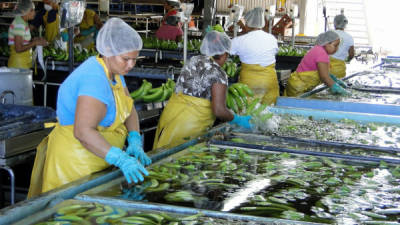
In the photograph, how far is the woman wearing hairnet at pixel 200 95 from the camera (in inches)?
157

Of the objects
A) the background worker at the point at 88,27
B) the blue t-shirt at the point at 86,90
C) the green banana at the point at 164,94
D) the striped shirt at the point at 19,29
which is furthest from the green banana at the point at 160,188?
the background worker at the point at 88,27

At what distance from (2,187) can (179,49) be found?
498 centimetres

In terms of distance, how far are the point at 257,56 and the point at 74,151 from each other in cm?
352

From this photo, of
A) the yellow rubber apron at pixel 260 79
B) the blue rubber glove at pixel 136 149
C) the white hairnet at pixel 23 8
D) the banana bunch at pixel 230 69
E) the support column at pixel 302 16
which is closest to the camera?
the blue rubber glove at pixel 136 149

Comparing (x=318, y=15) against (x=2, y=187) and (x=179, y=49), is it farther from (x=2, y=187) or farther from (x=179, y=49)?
(x=2, y=187)

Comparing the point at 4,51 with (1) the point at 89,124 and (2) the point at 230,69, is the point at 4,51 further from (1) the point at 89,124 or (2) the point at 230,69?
(1) the point at 89,124

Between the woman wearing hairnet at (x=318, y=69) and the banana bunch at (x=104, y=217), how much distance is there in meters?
3.91

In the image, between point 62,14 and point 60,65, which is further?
point 60,65

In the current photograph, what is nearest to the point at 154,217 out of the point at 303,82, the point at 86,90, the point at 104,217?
the point at 104,217

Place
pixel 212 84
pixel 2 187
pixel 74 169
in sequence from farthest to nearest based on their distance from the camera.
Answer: pixel 212 84
pixel 2 187
pixel 74 169

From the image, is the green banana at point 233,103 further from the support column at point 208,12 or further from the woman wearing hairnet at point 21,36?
the support column at point 208,12

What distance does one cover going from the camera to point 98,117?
2539mm

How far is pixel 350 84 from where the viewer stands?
238 inches

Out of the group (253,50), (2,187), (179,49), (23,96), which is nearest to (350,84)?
(253,50)
